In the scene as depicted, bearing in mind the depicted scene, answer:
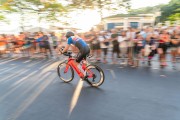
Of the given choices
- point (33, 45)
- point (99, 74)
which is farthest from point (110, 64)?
point (33, 45)

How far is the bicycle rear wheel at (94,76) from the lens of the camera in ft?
22.9

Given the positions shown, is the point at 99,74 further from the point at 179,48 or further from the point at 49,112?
the point at 179,48

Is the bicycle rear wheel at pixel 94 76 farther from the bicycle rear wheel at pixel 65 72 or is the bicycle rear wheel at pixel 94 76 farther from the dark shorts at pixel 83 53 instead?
the bicycle rear wheel at pixel 65 72

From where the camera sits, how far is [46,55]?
1356 centimetres

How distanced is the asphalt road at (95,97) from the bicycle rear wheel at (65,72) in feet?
0.65

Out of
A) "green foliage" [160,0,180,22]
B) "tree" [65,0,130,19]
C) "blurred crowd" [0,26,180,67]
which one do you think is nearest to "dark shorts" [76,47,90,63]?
"blurred crowd" [0,26,180,67]

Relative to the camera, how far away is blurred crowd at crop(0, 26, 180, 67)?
9.61 m

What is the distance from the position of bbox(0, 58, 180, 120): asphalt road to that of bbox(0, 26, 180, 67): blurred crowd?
1.08m

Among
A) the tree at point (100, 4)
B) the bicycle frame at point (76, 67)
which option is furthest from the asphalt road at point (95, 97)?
the tree at point (100, 4)

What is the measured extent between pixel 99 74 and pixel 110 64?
3.92 m

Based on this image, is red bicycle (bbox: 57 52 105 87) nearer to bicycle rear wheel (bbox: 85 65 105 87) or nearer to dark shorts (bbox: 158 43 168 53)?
bicycle rear wheel (bbox: 85 65 105 87)

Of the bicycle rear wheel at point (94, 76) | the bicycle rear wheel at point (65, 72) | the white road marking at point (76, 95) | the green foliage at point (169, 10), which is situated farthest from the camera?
the green foliage at point (169, 10)

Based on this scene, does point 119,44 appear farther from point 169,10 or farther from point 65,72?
point 169,10

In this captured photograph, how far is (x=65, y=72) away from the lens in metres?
7.77
